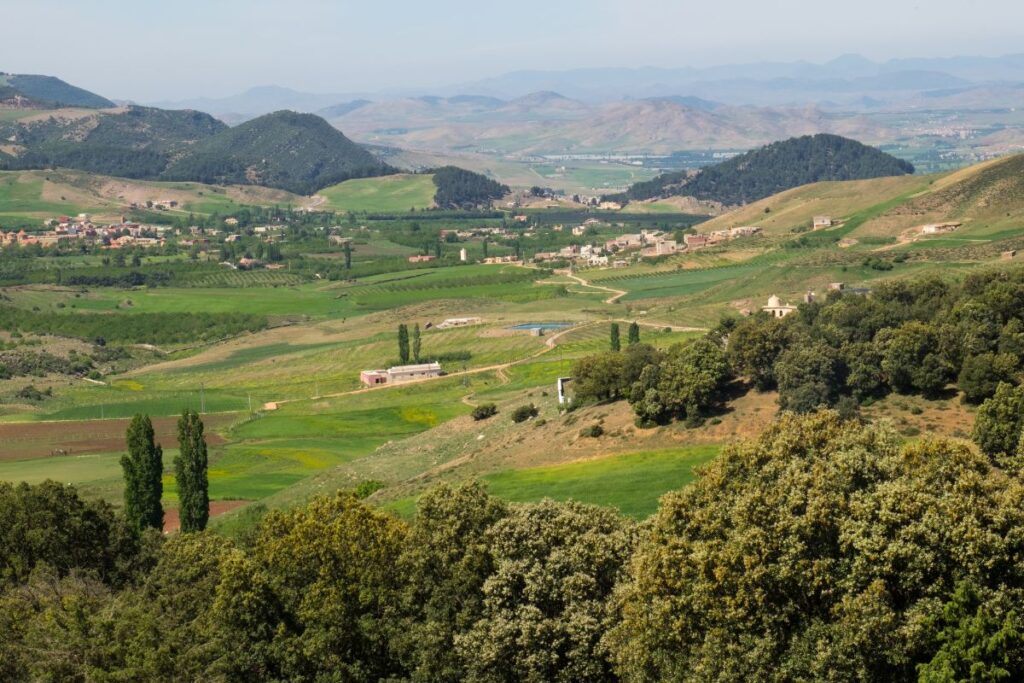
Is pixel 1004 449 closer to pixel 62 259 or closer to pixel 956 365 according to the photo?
pixel 956 365

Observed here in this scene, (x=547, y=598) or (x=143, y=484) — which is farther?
(x=143, y=484)

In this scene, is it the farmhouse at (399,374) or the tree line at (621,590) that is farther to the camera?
the farmhouse at (399,374)

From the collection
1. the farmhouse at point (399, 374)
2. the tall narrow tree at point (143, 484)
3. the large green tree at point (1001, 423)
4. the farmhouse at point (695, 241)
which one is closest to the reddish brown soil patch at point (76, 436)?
the farmhouse at point (399, 374)

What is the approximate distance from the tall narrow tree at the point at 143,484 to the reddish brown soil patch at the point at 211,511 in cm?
457

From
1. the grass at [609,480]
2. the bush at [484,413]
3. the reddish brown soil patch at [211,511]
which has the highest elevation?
the grass at [609,480]

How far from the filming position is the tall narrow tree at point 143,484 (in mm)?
53188

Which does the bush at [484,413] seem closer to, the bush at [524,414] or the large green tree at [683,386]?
the bush at [524,414]

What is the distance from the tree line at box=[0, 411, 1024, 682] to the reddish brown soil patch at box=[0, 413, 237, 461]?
39278mm

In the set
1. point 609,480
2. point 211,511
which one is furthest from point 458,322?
point 609,480

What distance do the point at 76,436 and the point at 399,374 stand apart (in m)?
25.0

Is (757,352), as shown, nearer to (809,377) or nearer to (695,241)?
(809,377)

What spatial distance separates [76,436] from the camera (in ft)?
272

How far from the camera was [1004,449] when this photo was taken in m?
41.5

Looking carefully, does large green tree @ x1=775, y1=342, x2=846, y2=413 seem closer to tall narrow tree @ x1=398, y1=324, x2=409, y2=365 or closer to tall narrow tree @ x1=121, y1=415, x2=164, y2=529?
tall narrow tree @ x1=121, y1=415, x2=164, y2=529
